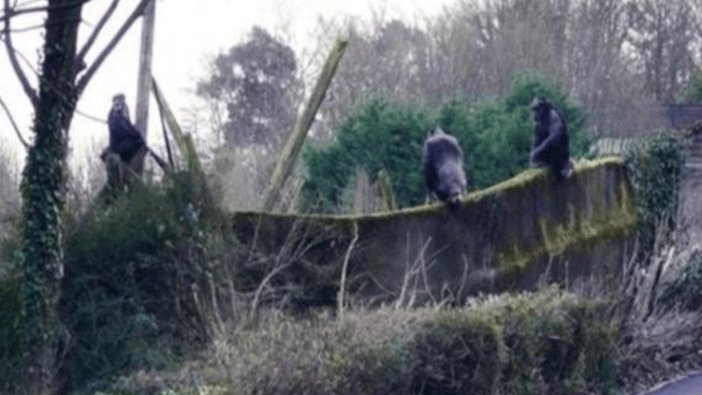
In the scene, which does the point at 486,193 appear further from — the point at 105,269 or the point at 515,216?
the point at 105,269

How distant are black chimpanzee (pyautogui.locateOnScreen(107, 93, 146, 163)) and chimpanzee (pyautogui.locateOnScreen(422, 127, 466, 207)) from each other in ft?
13.4

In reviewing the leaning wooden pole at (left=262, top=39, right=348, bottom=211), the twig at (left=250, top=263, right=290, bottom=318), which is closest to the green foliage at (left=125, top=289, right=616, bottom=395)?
the twig at (left=250, top=263, right=290, bottom=318)

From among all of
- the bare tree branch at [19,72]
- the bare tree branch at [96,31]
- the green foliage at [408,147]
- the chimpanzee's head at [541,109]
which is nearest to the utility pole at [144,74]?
the chimpanzee's head at [541,109]

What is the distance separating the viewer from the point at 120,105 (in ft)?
66.9

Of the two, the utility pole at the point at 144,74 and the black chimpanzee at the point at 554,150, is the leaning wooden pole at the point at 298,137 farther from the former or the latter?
the black chimpanzee at the point at 554,150

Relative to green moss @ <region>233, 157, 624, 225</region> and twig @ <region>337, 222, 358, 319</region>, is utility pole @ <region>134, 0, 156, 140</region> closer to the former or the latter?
green moss @ <region>233, 157, 624, 225</region>

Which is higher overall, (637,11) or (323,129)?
(637,11)

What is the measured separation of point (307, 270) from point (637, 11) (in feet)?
164

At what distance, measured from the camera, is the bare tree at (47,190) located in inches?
585

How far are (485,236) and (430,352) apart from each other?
6.74m

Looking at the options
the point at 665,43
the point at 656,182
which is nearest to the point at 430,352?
the point at 656,182

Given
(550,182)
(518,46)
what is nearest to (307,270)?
(550,182)

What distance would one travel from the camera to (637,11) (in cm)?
6788

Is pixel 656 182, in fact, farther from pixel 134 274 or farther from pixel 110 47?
pixel 110 47
